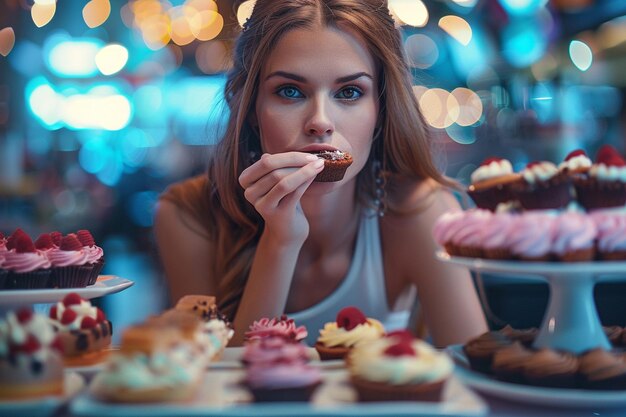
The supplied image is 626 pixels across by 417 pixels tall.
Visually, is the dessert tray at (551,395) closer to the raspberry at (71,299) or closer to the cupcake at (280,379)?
the cupcake at (280,379)

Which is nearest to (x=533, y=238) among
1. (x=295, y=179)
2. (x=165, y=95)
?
(x=295, y=179)

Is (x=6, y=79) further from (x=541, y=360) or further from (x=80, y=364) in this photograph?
(x=541, y=360)

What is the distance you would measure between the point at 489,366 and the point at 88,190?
33.3 feet

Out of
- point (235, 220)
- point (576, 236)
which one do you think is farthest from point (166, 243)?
point (576, 236)

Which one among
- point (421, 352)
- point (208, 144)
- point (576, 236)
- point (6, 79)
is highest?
point (6, 79)

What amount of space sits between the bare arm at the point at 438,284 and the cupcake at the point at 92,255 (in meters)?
1.26

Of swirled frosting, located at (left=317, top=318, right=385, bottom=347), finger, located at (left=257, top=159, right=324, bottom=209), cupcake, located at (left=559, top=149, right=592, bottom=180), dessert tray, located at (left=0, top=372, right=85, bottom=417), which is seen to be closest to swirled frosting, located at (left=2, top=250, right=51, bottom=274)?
dessert tray, located at (left=0, top=372, right=85, bottom=417)

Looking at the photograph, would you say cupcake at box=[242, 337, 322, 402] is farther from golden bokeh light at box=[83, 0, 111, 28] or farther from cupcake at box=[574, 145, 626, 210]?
golden bokeh light at box=[83, 0, 111, 28]

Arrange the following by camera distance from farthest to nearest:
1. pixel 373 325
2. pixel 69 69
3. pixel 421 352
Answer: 1. pixel 69 69
2. pixel 373 325
3. pixel 421 352

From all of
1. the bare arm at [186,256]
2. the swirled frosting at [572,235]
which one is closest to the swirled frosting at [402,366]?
the swirled frosting at [572,235]

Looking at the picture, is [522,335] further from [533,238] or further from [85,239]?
[85,239]

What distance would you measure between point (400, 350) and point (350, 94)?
4.00 feet

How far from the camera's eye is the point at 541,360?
1420mm

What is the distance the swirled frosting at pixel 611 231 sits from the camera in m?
1.42
